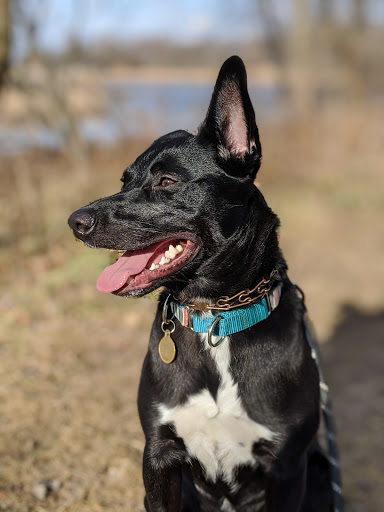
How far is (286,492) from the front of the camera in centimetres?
224

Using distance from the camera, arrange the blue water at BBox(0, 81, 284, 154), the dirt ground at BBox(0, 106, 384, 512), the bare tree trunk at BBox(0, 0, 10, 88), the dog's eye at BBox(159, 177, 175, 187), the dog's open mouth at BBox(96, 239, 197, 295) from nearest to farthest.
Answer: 1. the dog's open mouth at BBox(96, 239, 197, 295)
2. the dog's eye at BBox(159, 177, 175, 187)
3. the dirt ground at BBox(0, 106, 384, 512)
4. the bare tree trunk at BBox(0, 0, 10, 88)
5. the blue water at BBox(0, 81, 284, 154)

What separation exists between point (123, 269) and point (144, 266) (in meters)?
0.08

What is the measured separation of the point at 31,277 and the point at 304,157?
7109mm

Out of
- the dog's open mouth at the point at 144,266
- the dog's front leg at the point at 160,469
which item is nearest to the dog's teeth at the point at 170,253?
the dog's open mouth at the point at 144,266

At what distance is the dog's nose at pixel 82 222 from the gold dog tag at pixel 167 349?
54 centimetres

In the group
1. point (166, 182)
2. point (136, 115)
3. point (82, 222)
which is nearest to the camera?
point (82, 222)

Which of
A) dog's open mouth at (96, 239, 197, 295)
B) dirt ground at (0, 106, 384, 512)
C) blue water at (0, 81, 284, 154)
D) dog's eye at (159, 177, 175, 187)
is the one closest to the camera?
dog's open mouth at (96, 239, 197, 295)

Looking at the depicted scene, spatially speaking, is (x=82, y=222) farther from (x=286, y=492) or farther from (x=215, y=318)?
(x=286, y=492)

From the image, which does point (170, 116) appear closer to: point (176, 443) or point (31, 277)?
point (31, 277)

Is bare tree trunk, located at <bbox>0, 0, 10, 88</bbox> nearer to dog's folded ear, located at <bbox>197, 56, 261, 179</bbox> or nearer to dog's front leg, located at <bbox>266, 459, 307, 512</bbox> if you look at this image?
dog's folded ear, located at <bbox>197, 56, 261, 179</bbox>

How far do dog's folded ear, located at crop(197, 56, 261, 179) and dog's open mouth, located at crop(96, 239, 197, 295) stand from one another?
38cm

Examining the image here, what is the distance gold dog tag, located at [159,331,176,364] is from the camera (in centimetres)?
230

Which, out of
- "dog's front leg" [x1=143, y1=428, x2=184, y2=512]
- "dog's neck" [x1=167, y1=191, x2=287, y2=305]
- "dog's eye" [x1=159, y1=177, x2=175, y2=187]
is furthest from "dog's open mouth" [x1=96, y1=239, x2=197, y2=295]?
"dog's front leg" [x1=143, y1=428, x2=184, y2=512]

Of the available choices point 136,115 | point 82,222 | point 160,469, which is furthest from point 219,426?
point 136,115
